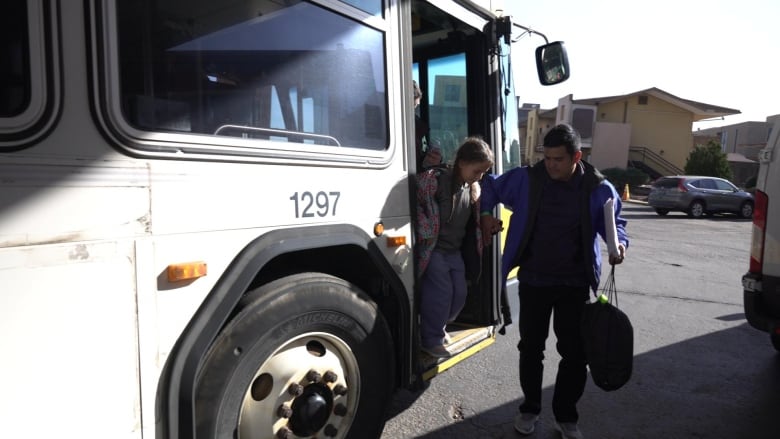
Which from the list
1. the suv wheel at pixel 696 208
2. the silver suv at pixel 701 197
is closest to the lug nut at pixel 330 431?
the silver suv at pixel 701 197

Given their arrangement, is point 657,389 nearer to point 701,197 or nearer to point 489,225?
point 489,225

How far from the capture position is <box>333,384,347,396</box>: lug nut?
95.7 inches

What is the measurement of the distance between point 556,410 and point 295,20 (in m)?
2.66

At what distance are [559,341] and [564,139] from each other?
1.23m

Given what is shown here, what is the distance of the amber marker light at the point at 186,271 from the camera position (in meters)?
1.80

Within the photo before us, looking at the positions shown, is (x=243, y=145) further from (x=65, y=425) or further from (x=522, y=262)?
(x=522, y=262)

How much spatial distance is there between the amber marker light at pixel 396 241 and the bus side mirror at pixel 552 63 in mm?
1973

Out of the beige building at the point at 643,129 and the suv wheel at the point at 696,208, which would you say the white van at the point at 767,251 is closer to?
the suv wheel at the point at 696,208

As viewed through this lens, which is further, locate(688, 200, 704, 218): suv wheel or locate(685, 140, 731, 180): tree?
locate(685, 140, 731, 180): tree

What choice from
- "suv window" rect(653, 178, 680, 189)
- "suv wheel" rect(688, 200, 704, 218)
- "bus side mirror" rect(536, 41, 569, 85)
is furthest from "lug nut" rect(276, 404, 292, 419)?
"suv window" rect(653, 178, 680, 189)

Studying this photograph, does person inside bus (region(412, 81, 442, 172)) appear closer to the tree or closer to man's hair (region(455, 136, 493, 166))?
man's hair (region(455, 136, 493, 166))

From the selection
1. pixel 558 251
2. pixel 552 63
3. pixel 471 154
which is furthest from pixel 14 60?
pixel 552 63

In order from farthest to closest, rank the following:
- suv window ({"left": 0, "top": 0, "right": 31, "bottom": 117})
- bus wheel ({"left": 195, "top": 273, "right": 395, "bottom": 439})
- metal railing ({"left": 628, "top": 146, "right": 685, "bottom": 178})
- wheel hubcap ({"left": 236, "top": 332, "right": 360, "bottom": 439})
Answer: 1. metal railing ({"left": 628, "top": 146, "right": 685, "bottom": 178})
2. wheel hubcap ({"left": 236, "top": 332, "right": 360, "bottom": 439})
3. bus wheel ({"left": 195, "top": 273, "right": 395, "bottom": 439})
4. suv window ({"left": 0, "top": 0, "right": 31, "bottom": 117})

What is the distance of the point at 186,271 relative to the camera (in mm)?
1833
